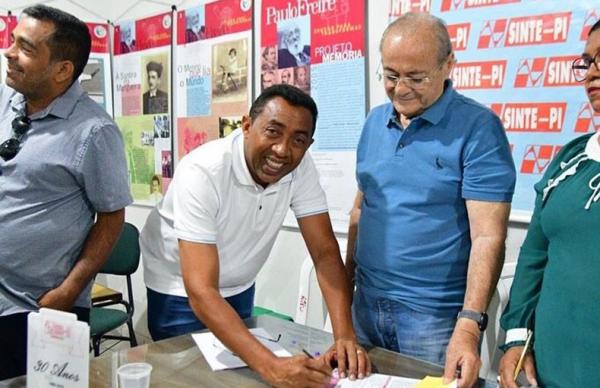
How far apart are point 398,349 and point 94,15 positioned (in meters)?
3.15

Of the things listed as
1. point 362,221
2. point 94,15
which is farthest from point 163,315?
point 94,15

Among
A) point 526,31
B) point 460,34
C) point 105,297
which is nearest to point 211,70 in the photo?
point 105,297

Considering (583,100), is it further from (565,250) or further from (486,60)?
(565,250)


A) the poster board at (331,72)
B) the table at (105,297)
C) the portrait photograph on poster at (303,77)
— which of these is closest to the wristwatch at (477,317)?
the poster board at (331,72)

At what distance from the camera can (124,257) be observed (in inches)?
114

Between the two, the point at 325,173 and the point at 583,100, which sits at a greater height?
the point at 583,100

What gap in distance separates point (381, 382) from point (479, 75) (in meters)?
1.23

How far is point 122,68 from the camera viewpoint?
12.0ft

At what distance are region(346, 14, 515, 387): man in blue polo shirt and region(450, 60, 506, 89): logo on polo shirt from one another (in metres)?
0.55

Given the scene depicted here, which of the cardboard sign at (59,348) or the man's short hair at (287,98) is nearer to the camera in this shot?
the cardboard sign at (59,348)

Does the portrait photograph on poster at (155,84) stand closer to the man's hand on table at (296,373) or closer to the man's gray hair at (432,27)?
the man's gray hair at (432,27)

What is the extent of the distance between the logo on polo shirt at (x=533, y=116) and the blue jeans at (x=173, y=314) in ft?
3.45

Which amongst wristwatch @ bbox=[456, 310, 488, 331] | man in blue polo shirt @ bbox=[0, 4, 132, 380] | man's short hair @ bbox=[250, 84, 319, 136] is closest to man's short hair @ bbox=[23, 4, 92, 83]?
man in blue polo shirt @ bbox=[0, 4, 132, 380]

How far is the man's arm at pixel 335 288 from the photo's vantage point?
126 cm
